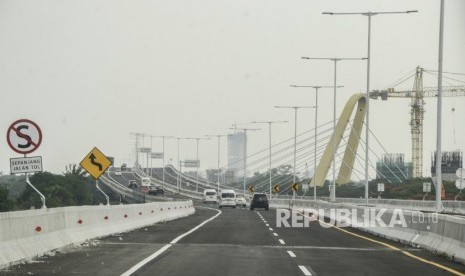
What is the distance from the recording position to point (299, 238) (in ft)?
93.5

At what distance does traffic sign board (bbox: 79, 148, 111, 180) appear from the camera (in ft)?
96.8

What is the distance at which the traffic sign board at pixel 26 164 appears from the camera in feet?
63.8

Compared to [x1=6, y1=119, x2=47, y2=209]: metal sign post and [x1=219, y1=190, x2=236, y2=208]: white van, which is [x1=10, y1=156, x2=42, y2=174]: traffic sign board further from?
[x1=219, y1=190, x2=236, y2=208]: white van

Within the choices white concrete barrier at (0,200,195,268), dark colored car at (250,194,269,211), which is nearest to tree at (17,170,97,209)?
dark colored car at (250,194,269,211)

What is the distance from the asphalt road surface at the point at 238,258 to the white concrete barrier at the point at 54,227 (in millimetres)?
335

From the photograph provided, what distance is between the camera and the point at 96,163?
29609 mm

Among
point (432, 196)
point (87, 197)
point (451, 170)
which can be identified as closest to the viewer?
point (432, 196)

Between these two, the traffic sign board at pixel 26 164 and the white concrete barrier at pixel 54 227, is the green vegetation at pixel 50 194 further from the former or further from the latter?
the traffic sign board at pixel 26 164

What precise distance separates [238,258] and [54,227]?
16.1 feet

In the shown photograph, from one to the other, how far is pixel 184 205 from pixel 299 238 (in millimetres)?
32322

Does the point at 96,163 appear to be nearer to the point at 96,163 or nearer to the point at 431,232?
the point at 96,163

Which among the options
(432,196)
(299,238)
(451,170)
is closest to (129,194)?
(451,170)

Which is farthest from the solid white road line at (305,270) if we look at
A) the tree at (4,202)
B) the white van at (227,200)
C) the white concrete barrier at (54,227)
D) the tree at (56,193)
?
the tree at (56,193)

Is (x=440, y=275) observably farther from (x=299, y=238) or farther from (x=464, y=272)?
(x=299, y=238)
